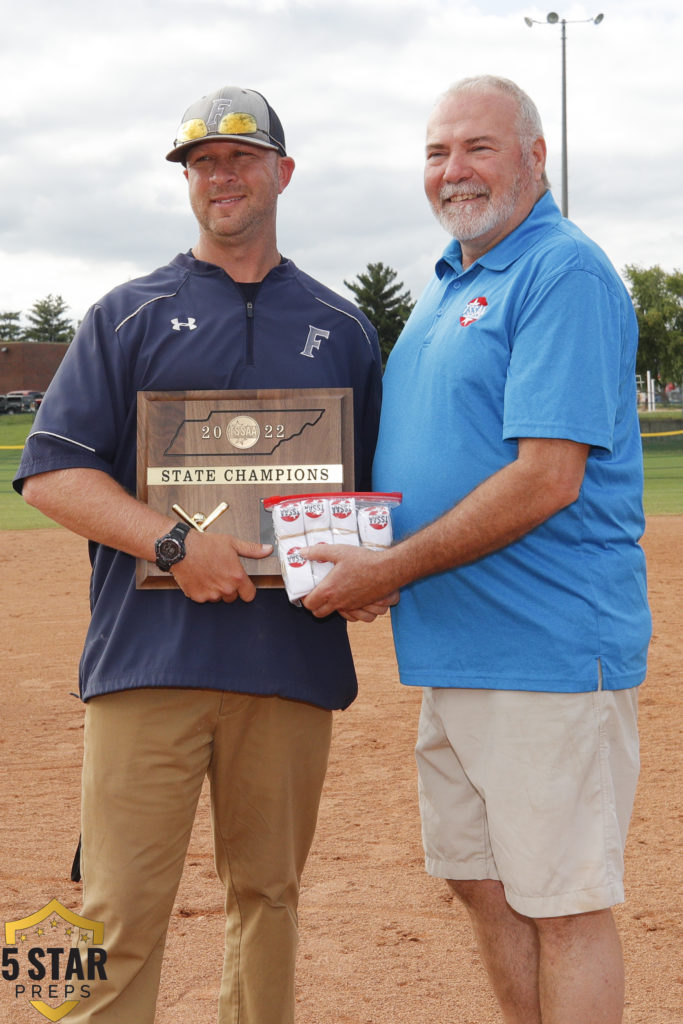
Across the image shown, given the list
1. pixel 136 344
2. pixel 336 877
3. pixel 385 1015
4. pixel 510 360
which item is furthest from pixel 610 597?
pixel 336 877

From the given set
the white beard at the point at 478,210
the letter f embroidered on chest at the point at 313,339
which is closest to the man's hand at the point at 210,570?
the letter f embroidered on chest at the point at 313,339

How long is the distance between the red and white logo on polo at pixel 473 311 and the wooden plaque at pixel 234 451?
1.23ft

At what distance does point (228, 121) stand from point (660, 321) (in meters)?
61.2

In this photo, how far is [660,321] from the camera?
6072 centimetres

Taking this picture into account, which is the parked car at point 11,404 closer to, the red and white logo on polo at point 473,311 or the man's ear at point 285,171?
the man's ear at point 285,171

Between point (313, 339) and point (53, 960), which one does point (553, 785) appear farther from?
point (53, 960)

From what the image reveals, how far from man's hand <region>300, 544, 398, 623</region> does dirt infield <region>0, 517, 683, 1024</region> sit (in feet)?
5.16

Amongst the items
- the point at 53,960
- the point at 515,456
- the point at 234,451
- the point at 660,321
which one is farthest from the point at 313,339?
the point at 660,321

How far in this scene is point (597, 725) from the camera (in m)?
2.77

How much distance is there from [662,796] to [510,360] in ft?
11.5

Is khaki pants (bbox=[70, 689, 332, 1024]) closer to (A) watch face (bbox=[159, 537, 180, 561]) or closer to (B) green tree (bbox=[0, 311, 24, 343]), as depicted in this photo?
(A) watch face (bbox=[159, 537, 180, 561])

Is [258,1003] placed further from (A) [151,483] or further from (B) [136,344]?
(B) [136,344]

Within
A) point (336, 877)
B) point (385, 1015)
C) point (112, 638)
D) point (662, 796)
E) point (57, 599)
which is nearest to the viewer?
point (112, 638)

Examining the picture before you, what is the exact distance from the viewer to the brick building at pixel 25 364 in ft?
222
